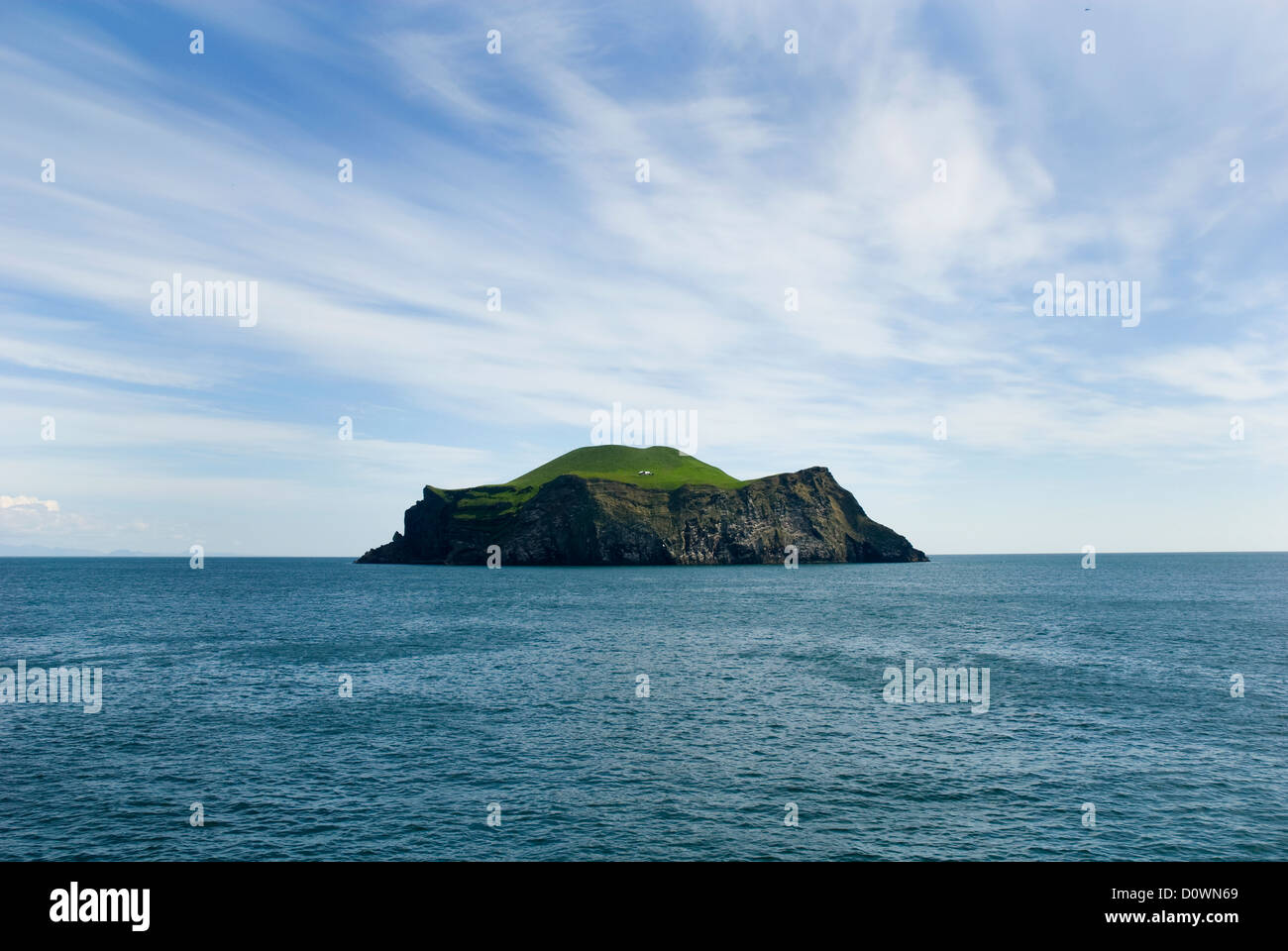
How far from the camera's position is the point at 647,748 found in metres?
37.4

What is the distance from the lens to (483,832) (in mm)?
27062

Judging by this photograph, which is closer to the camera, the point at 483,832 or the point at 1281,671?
the point at 483,832

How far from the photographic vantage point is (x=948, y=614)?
98.9 meters

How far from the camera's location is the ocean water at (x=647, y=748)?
87.9ft

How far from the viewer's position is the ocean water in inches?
1055
